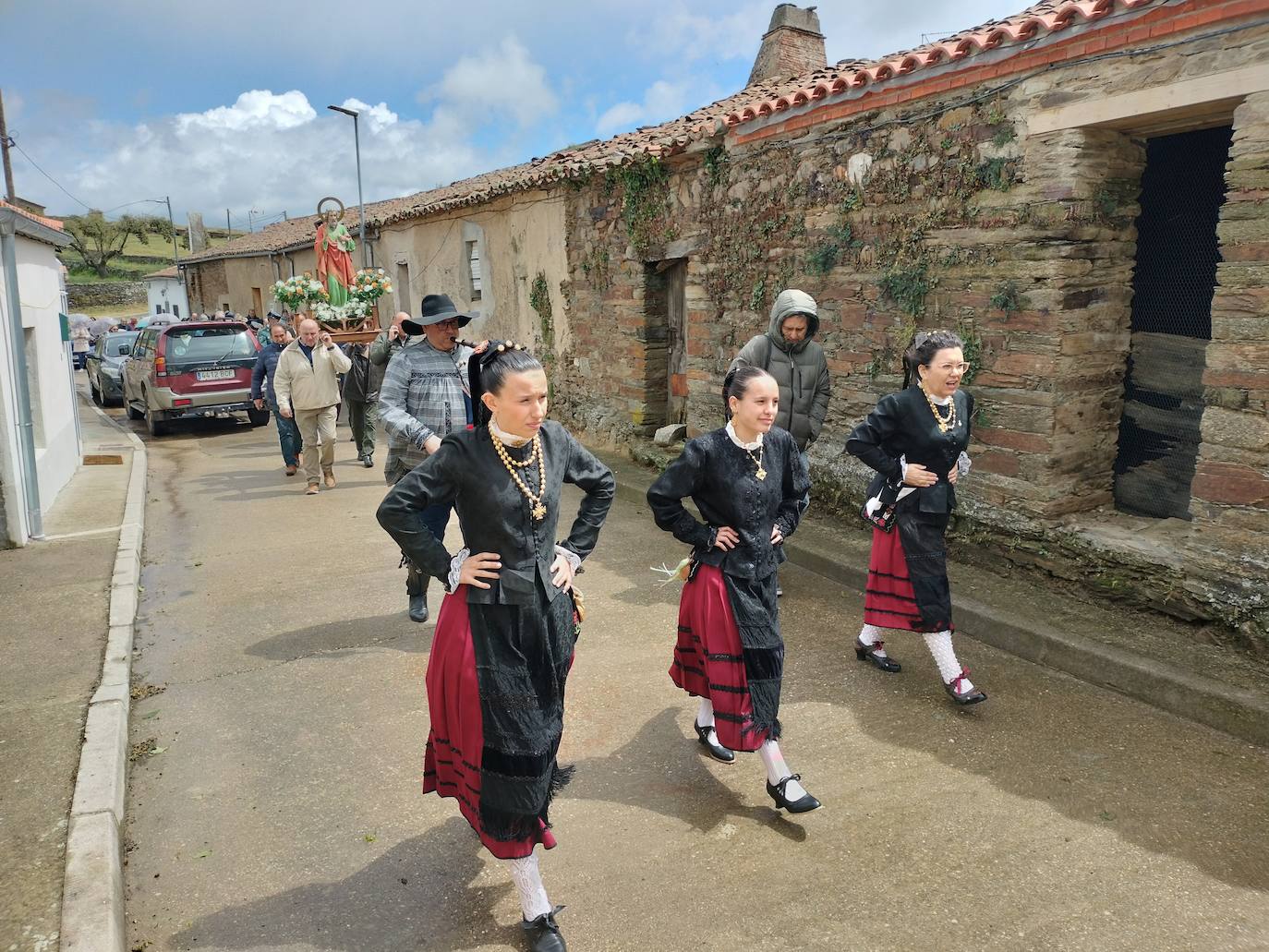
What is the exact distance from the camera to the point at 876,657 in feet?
16.0

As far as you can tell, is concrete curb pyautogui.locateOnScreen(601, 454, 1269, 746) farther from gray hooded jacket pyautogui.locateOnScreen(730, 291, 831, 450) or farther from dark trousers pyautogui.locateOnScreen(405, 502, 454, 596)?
dark trousers pyautogui.locateOnScreen(405, 502, 454, 596)

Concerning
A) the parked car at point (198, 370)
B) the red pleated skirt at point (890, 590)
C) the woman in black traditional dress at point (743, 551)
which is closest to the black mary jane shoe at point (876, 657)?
the red pleated skirt at point (890, 590)

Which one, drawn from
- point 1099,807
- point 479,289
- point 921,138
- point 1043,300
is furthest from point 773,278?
point 479,289

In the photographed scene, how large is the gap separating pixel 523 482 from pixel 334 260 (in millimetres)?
10878

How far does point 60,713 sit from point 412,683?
1.60 meters

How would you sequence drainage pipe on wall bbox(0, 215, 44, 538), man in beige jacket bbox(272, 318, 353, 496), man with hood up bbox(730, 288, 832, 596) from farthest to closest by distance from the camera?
1. man in beige jacket bbox(272, 318, 353, 496)
2. drainage pipe on wall bbox(0, 215, 44, 538)
3. man with hood up bbox(730, 288, 832, 596)

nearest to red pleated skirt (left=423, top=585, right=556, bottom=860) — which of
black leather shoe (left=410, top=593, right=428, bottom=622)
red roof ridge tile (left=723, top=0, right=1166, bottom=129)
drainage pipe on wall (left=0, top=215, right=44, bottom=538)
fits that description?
black leather shoe (left=410, top=593, right=428, bottom=622)

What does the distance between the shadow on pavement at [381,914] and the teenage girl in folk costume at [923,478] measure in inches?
92.6

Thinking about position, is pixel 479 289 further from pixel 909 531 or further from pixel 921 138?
pixel 909 531

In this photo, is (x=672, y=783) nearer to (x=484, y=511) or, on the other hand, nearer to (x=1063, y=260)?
(x=484, y=511)

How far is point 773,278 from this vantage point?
304 inches

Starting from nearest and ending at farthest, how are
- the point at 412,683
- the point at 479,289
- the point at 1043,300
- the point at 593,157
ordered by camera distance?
the point at 412,683 < the point at 1043,300 < the point at 593,157 < the point at 479,289

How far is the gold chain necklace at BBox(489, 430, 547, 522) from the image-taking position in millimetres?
2924

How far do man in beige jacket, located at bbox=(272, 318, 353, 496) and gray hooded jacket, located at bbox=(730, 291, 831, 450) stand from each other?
5.08 m
